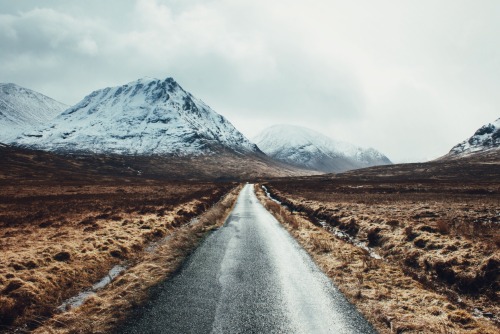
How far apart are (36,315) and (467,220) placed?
996 inches

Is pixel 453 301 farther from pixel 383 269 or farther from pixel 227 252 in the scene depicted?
pixel 227 252

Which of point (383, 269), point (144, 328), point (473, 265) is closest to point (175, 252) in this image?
point (144, 328)

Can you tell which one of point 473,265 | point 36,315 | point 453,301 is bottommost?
point 36,315

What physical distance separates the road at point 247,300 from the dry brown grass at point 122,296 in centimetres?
50

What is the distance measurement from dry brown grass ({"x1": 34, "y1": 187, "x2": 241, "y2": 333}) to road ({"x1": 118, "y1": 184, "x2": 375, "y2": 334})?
1.63ft

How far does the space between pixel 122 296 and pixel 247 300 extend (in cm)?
401

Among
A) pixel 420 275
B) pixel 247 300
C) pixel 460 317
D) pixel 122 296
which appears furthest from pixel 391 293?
pixel 122 296

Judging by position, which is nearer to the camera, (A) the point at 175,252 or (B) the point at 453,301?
(B) the point at 453,301

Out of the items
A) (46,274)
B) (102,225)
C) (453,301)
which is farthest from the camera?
(102,225)

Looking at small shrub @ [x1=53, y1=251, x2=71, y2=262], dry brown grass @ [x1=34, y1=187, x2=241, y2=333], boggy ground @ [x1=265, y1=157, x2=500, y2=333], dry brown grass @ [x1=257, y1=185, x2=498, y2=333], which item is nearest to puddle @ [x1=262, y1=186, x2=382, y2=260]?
boggy ground @ [x1=265, y1=157, x2=500, y2=333]

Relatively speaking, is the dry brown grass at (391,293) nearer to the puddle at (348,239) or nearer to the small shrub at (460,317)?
the small shrub at (460,317)

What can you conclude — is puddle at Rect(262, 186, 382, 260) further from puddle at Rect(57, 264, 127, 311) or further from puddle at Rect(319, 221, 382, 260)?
puddle at Rect(57, 264, 127, 311)

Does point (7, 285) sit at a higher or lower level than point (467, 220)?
lower

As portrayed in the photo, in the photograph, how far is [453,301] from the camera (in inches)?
385
